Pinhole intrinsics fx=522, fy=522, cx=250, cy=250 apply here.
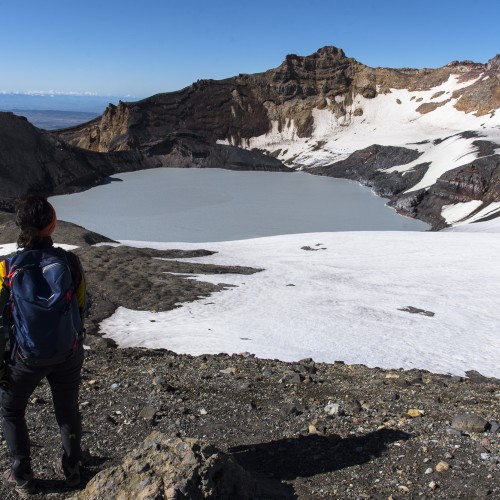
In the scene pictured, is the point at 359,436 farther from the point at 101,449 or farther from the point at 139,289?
the point at 139,289

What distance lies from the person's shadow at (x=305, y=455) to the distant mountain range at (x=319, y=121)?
57304 millimetres

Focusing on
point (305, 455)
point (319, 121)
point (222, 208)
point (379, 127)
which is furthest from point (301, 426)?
point (319, 121)

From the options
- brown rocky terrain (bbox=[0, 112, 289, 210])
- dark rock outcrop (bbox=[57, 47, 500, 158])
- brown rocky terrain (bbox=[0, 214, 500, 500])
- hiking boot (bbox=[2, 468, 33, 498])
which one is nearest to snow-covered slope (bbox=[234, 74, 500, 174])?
dark rock outcrop (bbox=[57, 47, 500, 158])

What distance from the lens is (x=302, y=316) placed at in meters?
15.2

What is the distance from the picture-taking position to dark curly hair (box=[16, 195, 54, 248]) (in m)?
3.90

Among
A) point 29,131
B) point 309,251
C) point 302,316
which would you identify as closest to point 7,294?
point 302,316

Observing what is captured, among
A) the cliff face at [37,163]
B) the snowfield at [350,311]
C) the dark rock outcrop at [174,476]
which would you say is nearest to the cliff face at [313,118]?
the cliff face at [37,163]

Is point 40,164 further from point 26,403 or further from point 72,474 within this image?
point 72,474

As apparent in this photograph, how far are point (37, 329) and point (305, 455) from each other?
2.78 m

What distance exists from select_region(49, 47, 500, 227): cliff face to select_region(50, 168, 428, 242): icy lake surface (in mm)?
8801

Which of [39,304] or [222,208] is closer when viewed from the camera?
[39,304]

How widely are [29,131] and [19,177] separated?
7.81 metres

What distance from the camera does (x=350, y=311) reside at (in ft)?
52.8

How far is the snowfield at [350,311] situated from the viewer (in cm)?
1229
